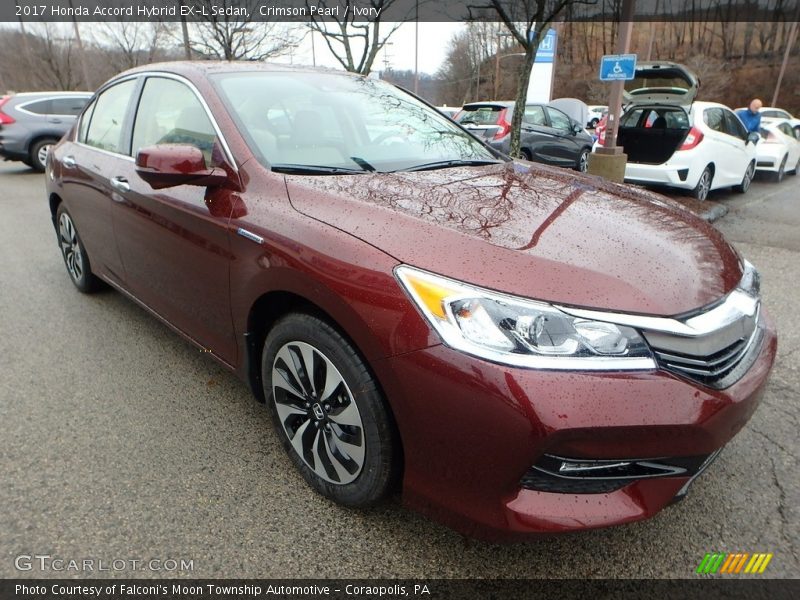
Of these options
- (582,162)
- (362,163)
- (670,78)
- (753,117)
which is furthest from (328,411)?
(753,117)

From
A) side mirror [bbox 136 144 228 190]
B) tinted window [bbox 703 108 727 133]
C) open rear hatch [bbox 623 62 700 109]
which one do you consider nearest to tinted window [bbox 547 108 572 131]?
open rear hatch [bbox 623 62 700 109]

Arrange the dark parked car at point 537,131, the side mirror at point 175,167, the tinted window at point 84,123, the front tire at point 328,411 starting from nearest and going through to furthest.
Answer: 1. the front tire at point 328,411
2. the side mirror at point 175,167
3. the tinted window at point 84,123
4. the dark parked car at point 537,131

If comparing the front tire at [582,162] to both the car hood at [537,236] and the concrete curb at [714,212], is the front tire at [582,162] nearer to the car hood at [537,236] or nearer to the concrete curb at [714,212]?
the concrete curb at [714,212]

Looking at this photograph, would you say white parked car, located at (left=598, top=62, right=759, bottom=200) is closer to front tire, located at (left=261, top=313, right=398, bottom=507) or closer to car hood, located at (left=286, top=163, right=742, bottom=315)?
car hood, located at (left=286, top=163, right=742, bottom=315)

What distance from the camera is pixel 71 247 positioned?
3.96 meters

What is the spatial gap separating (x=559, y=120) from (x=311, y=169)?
9666 mm

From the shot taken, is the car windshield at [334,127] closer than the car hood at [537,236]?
No

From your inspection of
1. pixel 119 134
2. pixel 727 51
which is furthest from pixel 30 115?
pixel 727 51

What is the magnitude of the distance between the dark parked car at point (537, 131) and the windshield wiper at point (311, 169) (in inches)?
290

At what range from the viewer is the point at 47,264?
4809 mm

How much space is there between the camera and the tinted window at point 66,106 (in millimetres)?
11023

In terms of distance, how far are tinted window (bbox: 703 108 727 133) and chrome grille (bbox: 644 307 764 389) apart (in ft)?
23.4

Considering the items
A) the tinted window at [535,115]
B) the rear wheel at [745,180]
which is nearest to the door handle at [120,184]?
the tinted window at [535,115]

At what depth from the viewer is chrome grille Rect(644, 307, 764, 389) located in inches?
56.3
